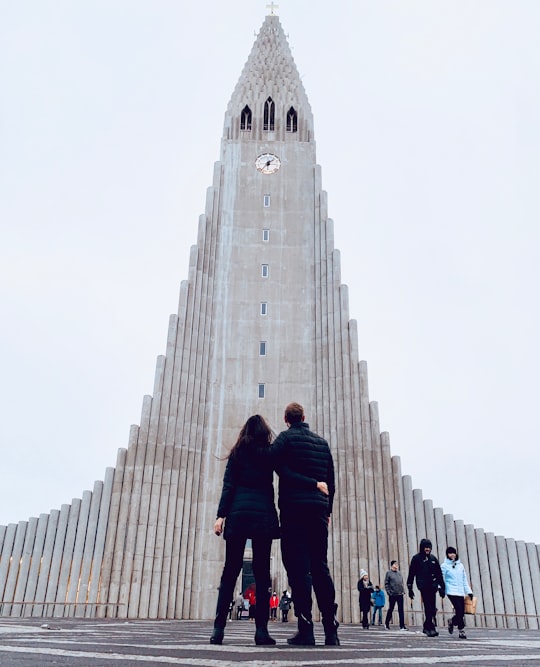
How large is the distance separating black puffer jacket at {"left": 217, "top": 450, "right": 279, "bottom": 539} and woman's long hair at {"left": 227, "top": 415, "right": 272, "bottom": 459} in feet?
0.12

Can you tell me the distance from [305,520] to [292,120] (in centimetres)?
3059

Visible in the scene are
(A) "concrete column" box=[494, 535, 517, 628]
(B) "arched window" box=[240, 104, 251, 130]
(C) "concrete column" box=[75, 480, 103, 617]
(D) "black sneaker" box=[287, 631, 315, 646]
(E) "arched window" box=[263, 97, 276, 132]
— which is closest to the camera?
(D) "black sneaker" box=[287, 631, 315, 646]

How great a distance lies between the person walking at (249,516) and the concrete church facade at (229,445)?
1851 cm

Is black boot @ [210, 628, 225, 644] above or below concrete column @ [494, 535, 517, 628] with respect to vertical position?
below

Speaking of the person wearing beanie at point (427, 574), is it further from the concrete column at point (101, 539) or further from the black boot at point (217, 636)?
the concrete column at point (101, 539)

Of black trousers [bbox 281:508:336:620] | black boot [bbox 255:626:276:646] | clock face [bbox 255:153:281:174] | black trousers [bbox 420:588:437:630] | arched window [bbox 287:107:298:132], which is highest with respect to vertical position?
arched window [bbox 287:107:298:132]

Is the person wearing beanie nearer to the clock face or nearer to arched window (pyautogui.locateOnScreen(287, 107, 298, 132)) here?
the clock face

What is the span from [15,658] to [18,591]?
2192 cm

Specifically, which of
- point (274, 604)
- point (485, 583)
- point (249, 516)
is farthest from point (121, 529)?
point (249, 516)

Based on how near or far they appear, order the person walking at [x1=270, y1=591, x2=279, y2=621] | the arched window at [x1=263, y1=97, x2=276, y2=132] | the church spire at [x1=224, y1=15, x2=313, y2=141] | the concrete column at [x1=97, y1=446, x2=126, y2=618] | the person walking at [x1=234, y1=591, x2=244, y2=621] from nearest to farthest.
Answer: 1. the person walking at [x1=270, y1=591, x2=279, y2=621]
2. the person walking at [x1=234, y1=591, x2=244, y2=621]
3. the concrete column at [x1=97, y1=446, x2=126, y2=618]
4. the church spire at [x1=224, y1=15, x2=313, y2=141]
5. the arched window at [x1=263, y1=97, x2=276, y2=132]

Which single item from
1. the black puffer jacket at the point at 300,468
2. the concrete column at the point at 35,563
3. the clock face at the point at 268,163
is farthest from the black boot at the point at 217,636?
the clock face at the point at 268,163

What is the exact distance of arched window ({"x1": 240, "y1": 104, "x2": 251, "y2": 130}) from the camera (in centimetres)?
3256

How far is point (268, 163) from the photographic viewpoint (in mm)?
31328

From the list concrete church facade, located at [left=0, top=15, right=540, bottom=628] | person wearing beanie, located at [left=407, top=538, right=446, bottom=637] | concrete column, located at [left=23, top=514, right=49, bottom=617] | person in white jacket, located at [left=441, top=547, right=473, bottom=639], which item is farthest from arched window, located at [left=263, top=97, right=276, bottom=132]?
person in white jacket, located at [left=441, top=547, right=473, bottom=639]
